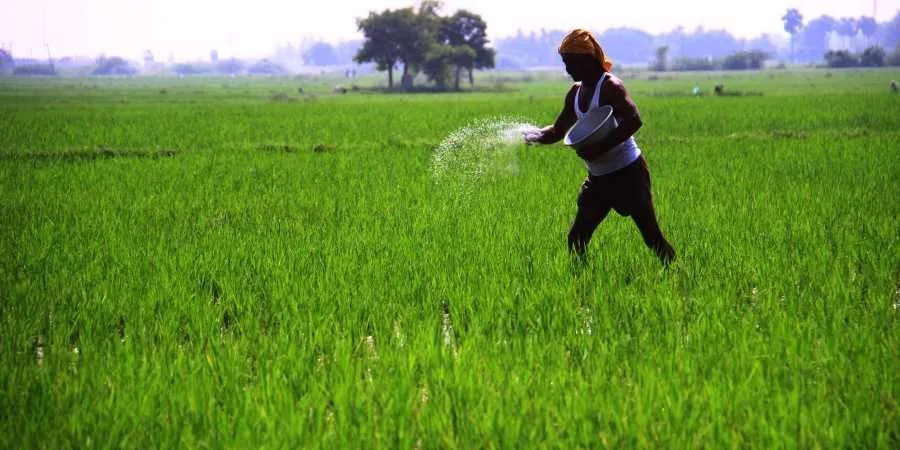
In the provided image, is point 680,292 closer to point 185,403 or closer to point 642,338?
point 642,338

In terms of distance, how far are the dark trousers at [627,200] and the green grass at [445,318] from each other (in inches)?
6.8

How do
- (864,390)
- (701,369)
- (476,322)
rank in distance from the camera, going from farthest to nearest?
(476,322) < (701,369) < (864,390)

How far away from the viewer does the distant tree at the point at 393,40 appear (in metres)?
54.7

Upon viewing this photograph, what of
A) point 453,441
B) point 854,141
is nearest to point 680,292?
point 453,441

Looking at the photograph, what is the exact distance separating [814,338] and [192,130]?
12720 millimetres

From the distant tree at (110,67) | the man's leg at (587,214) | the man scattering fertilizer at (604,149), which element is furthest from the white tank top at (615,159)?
the distant tree at (110,67)

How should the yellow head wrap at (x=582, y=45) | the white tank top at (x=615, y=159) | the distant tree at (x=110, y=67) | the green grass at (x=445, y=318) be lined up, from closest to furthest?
the green grass at (x=445, y=318) < the yellow head wrap at (x=582, y=45) < the white tank top at (x=615, y=159) < the distant tree at (x=110, y=67)

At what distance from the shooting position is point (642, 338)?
2693mm

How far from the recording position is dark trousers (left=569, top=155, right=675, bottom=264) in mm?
3488

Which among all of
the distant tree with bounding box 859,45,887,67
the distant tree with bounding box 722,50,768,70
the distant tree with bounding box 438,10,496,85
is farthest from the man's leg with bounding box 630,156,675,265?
the distant tree with bounding box 722,50,768,70

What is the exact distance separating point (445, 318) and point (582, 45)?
52.8 inches

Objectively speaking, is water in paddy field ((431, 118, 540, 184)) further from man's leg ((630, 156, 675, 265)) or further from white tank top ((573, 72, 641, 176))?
man's leg ((630, 156, 675, 265))

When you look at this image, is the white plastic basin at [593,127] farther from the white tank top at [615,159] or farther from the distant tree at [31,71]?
the distant tree at [31,71]

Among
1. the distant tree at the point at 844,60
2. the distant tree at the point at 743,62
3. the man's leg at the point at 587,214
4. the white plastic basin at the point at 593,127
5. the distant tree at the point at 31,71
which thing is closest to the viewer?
A: the white plastic basin at the point at 593,127
